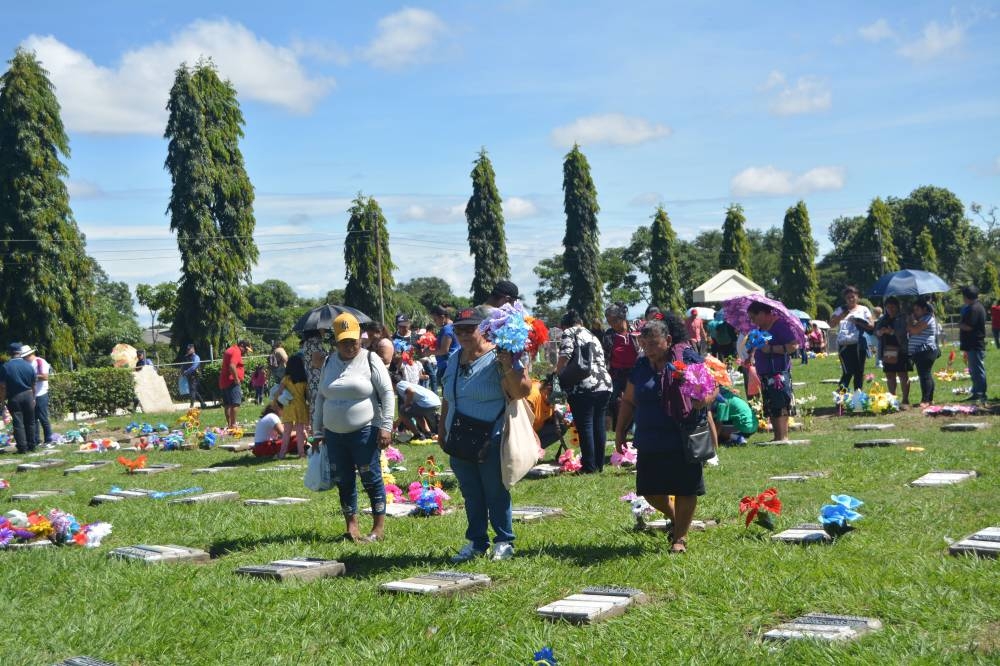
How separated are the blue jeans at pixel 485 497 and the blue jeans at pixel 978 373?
10.6m

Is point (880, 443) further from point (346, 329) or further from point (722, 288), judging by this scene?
→ point (722, 288)

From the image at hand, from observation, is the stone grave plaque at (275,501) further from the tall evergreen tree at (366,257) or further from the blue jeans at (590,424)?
the tall evergreen tree at (366,257)

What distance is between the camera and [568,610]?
5.33 metres

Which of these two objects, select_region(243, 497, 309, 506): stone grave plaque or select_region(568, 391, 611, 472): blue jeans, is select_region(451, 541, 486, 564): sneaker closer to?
select_region(243, 497, 309, 506): stone grave plaque

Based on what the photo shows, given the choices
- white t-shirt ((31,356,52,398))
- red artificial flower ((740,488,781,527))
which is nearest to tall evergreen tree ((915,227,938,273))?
white t-shirt ((31,356,52,398))

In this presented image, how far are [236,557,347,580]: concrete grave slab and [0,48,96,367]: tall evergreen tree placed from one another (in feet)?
118

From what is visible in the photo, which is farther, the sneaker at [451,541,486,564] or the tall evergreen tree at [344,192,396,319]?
the tall evergreen tree at [344,192,396,319]

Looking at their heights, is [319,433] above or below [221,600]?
above

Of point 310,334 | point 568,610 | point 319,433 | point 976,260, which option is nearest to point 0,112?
point 310,334

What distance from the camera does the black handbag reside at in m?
10.5

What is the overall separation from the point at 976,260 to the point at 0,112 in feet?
211

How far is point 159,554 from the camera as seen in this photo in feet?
24.2

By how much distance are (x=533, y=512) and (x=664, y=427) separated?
2.00m

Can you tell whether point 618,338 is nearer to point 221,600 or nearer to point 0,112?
point 221,600
